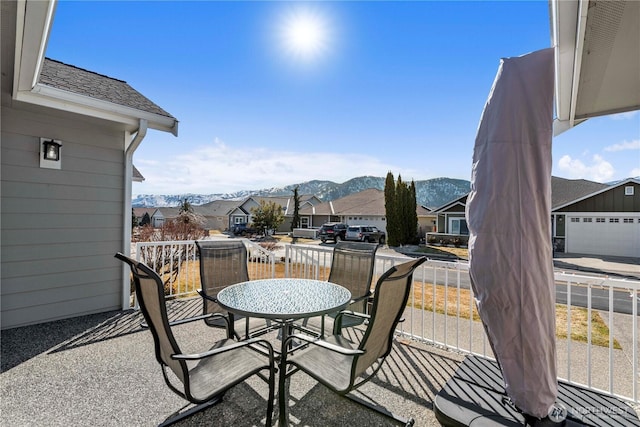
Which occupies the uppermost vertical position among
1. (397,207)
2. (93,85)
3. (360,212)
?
(93,85)

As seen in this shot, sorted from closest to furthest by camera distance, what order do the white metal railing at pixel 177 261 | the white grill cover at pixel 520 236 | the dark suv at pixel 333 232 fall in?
the white grill cover at pixel 520 236 < the white metal railing at pixel 177 261 < the dark suv at pixel 333 232

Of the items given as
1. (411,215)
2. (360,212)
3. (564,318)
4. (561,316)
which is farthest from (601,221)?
(360,212)

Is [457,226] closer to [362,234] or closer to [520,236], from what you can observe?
[362,234]

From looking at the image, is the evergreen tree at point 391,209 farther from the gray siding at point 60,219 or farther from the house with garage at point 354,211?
the gray siding at point 60,219

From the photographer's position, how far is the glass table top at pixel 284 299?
211 cm

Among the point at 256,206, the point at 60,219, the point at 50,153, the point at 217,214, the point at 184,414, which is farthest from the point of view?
the point at 217,214

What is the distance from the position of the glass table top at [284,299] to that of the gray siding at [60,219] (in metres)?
2.94

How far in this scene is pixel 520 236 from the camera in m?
1.32

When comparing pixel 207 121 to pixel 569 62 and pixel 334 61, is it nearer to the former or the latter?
pixel 334 61

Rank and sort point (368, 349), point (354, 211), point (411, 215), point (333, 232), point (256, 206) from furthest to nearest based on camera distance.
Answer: point (256, 206) → point (354, 211) → point (333, 232) → point (411, 215) → point (368, 349)

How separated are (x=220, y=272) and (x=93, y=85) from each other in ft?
11.8

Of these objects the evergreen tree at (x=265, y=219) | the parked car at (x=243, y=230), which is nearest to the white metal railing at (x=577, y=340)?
the evergreen tree at (x=265, y=219)

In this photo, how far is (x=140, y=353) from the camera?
3.06 meters

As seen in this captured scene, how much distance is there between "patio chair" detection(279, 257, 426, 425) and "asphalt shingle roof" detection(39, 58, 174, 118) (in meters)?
4.13
